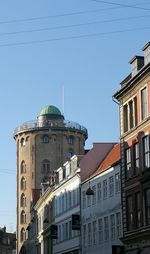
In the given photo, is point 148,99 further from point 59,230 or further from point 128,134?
point 59,230

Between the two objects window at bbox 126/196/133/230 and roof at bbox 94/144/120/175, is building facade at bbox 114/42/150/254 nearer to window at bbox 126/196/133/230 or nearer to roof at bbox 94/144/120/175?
window at bbox 126/196/133/230

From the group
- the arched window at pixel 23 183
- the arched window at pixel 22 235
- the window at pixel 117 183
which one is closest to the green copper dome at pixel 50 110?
the arched window at pixel 23 183

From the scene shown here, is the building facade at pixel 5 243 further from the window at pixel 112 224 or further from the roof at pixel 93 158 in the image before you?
the window at pixel 112 224

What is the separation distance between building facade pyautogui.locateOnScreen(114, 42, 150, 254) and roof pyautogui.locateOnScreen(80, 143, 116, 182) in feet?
53.0

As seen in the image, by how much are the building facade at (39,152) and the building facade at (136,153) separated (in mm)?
78269

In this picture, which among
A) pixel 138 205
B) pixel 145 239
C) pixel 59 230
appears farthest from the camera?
pixel 59 230

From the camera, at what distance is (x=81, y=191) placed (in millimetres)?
66062

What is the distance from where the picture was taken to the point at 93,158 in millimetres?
67750

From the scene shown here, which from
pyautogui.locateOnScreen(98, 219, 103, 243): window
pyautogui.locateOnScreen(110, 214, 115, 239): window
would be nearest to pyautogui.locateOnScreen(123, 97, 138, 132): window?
pyautogui.locateOnScreen(110, 214, 115, 239): window

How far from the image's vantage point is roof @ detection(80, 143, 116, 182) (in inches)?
2640

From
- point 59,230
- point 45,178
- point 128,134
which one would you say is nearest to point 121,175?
point 128,134

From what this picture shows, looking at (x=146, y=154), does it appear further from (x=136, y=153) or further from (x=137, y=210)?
(x=137, y=210)

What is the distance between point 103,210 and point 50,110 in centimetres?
7976

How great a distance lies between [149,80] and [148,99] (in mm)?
1309
